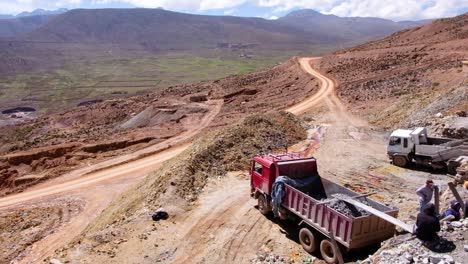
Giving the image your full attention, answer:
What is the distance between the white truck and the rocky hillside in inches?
246

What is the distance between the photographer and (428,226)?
10.5 meters

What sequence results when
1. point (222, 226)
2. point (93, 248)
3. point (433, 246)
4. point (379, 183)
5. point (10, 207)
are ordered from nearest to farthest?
point (433, 246) → point (93, 248) → point (222, 226) → point (379, 183) → point (10, 207)

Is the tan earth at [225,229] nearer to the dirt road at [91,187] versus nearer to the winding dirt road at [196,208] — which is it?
the winding dirt road at [196,208]

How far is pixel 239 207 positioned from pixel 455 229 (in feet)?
29.9

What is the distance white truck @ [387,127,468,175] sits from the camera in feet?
71.0

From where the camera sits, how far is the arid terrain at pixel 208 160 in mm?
15945

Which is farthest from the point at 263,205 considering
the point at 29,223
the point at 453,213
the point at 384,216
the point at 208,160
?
the point at 29,223

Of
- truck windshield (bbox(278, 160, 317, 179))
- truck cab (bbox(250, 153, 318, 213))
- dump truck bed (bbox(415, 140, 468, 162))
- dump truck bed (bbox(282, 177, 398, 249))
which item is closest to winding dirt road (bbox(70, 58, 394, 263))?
truck cab (bbox(250, 153, 318, 213))

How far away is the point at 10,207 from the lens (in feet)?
87.5

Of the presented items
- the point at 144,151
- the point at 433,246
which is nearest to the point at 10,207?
the point at 144,151

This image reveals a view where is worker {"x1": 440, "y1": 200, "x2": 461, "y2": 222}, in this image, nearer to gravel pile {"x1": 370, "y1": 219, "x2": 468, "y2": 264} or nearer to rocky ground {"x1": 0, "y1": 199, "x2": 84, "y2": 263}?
gravel pile {"x1": 370, "y1": 219, "x2": 468, "y2": 264}

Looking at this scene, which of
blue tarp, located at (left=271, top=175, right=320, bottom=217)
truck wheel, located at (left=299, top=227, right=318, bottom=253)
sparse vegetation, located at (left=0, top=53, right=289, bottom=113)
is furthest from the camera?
sparse vegetation, located at (left=0, top=53, right=289, bottom=113)

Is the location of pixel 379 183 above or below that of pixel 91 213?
above

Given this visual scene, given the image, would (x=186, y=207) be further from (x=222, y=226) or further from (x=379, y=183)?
(x=379, y=183)
